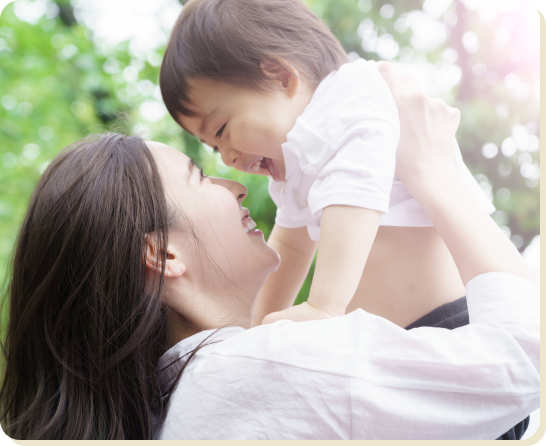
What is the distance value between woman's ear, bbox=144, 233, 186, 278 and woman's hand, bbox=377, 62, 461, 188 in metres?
0.51

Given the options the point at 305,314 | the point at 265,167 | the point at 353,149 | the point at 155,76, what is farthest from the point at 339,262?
the point at 155,76

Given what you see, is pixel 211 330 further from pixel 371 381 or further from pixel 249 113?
pixel 249 113

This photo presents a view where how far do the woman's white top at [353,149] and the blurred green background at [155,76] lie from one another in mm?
1899

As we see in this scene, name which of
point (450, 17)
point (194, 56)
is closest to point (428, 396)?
point (194, 56)

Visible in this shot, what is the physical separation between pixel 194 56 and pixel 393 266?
70cm

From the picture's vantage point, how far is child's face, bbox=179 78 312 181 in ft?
3.51

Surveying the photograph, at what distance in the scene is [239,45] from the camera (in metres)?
1.07

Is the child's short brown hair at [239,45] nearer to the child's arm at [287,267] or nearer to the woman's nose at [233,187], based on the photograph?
the woman's nose at [233,187]

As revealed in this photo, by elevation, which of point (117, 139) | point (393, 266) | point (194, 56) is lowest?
point (393, 266)

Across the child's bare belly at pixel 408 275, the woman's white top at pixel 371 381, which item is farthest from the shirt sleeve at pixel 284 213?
the woman's white top at pixel 371 381

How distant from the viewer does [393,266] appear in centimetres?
100

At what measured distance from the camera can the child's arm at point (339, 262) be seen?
832mm

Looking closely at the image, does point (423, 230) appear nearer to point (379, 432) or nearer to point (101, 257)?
point (379, 432)

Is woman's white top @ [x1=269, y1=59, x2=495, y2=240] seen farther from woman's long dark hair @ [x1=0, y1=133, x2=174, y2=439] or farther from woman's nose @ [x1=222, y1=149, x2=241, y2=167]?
woman's long dark hair @ [x1=0, y1=133, x2=174, y2=439]
